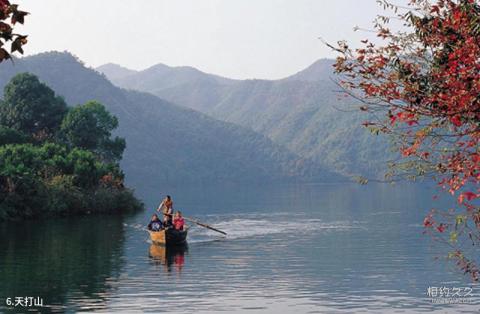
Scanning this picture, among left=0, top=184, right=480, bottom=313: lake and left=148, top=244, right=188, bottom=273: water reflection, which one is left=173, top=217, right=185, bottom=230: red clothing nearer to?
left=148, top=244, right=188, bottom=273: water reflection

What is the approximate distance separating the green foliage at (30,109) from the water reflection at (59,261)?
4264cm

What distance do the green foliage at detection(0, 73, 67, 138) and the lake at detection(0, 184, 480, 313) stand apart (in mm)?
41452

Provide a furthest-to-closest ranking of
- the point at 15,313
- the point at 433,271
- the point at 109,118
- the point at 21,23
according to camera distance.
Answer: the point at 109,118 → the point at 433,271 → the point at 15,313 → the point at 21,23

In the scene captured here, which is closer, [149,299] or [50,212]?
[149,299]

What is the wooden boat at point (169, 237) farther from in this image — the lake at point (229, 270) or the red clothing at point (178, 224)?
the lake at point (229, 270)

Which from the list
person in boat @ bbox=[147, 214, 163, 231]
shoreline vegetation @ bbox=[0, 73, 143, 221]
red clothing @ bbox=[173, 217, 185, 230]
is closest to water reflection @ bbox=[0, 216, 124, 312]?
person in boat @ bbox=[147, 214, 163, 231]

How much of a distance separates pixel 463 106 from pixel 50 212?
74473 mm

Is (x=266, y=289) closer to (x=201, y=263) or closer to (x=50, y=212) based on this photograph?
(x=201, y=263)

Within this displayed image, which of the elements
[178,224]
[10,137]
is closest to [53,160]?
[10,137]

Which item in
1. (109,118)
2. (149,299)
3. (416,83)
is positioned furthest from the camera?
(109,118)

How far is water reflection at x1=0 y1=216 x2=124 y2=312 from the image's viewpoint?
33.7 meters

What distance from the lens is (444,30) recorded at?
13.8 m

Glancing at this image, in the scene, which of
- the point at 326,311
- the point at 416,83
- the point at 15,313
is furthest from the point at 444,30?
the point at 15,313

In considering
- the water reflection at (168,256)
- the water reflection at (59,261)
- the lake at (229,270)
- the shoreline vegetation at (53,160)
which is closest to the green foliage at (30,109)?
the shoreline vegetation at (53,160)
